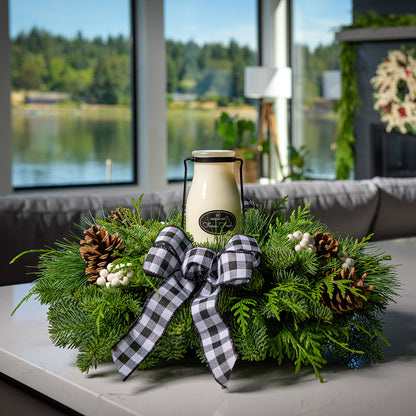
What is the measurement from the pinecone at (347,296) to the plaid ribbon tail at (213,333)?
0.13 meters

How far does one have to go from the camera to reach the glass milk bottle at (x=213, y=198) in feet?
2.97

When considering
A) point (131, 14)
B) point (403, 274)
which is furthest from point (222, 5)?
point (403, 274)

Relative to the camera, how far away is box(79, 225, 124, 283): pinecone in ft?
2.73

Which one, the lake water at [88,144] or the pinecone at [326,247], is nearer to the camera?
the pinecone at [326,247]

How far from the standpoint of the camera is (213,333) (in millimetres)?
752

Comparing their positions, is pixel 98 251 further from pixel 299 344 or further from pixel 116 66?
pixel 116 66

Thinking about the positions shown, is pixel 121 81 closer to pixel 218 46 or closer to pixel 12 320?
pixel 218 46

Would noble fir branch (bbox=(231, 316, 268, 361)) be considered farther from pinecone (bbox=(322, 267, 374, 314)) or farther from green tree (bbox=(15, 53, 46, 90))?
green tree (bbox=(15, 53, 46, 90))

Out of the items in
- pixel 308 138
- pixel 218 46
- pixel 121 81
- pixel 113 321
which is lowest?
pixel 113 321

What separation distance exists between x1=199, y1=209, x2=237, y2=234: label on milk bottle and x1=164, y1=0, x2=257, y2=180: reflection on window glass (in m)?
5.84

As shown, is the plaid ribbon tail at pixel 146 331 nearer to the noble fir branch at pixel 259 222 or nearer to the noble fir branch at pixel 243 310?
the noble fir branch at pixel 243 310

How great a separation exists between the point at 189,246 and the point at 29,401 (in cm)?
28

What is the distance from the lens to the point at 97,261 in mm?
836

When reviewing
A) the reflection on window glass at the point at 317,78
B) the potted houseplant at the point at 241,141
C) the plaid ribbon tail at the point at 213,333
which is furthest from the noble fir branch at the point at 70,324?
the reflection on window glass at the point at 317,78
